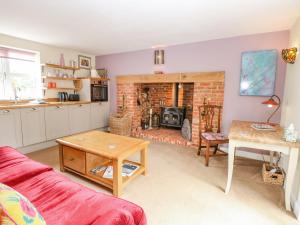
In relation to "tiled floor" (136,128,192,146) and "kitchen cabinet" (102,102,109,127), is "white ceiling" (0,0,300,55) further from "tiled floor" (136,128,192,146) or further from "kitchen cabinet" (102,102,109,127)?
"tiled floor" (136,128,192,146)

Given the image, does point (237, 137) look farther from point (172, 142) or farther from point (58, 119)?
point (58, 119)

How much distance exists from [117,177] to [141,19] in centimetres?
207

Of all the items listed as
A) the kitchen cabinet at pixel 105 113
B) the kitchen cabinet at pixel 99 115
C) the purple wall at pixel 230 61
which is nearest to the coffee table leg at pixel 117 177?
the purple wall at pixel 230 61

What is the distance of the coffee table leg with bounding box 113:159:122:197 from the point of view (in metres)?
1.81

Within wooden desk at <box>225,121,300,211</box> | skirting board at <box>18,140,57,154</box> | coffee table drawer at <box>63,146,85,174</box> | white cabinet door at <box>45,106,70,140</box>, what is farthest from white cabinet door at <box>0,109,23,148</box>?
wooden desk at <box>225,121,300,211</box>

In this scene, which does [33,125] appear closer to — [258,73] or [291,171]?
[291,171]

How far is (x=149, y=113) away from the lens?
479cm

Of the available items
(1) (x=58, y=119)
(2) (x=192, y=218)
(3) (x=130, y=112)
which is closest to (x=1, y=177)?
(2) (x=192, y=218)

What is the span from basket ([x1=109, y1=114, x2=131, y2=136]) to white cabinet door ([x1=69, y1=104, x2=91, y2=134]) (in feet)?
1.94

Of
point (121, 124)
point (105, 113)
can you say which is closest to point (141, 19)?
point (121, 124)

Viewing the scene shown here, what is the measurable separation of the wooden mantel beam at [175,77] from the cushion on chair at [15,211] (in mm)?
3221

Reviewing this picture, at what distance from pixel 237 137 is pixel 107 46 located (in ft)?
10.5

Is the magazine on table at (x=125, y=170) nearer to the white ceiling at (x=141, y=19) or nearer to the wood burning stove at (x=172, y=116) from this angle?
the white ceiling at (x=141, y=19)

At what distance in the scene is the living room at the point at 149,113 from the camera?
154 cm
